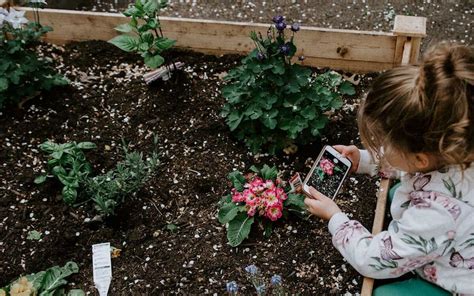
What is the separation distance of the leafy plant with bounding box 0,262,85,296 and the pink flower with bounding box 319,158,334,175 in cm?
110

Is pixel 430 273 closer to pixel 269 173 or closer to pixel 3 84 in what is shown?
pixel 269 173

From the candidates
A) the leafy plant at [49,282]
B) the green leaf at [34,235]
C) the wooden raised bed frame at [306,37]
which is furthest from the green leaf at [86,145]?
the wooden raised bed frame at [306,37]

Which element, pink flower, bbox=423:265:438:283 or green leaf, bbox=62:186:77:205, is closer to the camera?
pink flower, bbox=423:265:438:283

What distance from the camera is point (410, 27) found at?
10.4 ft

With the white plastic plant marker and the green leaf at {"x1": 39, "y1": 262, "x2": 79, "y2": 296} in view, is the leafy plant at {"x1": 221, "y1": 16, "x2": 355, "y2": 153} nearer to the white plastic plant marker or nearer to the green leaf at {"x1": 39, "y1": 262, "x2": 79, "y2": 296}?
the white plastic plant marker

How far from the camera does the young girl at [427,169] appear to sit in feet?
6.28

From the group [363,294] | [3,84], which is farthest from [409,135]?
[3,84]

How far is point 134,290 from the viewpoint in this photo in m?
2.51

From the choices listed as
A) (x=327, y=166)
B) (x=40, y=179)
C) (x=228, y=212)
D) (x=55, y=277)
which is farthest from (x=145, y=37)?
(x=55, y=277)

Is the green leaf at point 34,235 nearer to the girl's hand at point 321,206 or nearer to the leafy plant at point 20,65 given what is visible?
the leafy plant at point 20,65

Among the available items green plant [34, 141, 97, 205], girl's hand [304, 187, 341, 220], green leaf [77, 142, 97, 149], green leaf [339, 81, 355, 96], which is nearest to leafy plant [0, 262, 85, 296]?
green plant [34, 141, 97, 205]

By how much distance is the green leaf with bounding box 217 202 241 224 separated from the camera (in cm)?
261

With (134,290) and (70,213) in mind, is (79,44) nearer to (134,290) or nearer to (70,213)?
(70,213)

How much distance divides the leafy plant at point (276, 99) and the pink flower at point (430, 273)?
2.77ft
